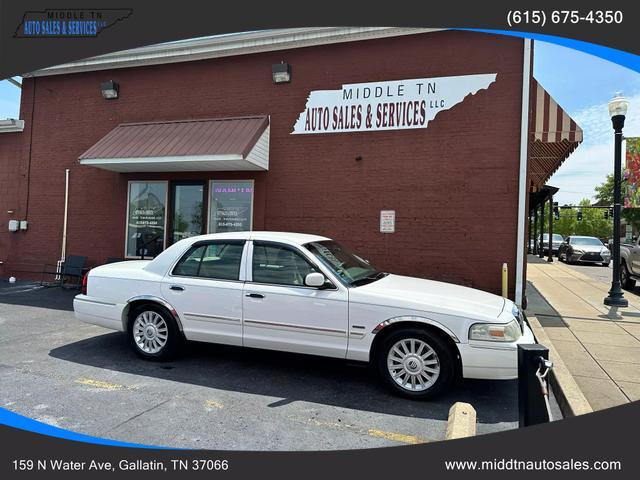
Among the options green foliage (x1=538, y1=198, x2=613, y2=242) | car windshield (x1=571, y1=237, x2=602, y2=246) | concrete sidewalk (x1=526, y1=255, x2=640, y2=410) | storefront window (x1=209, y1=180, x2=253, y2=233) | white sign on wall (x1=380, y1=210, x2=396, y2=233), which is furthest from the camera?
green foliage (x1=538, y1=198, x2=613, y2=242)

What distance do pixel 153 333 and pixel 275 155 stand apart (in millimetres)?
5027

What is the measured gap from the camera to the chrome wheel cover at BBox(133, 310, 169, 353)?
16.7 ft

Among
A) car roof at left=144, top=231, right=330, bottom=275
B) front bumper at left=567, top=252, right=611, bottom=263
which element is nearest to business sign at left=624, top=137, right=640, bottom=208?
car roof at left=144, top=231, right=330, bottom=275

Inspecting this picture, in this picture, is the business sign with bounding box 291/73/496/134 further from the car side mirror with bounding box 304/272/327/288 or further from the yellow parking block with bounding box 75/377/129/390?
the yellow parking block with bounding box 75/377/129/390

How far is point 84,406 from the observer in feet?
12.6

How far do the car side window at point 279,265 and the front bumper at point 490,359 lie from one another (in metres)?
1.72

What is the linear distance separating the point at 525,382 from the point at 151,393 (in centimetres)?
335

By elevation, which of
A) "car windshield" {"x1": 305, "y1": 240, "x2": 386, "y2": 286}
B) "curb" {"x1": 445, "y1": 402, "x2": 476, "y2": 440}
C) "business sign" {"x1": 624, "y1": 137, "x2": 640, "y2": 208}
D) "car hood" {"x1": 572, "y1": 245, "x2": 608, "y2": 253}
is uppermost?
"business sign" {"x1": 624, "y1": 137, "x2": 640, "y2": 208}

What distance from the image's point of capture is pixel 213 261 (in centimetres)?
504

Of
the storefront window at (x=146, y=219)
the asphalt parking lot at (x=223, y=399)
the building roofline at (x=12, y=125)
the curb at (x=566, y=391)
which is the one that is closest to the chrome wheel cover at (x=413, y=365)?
the asphalt parking lot at (x=223, y=399)

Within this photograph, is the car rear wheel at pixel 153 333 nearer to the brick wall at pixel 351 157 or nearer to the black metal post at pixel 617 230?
the brick wall at pixel 351 157

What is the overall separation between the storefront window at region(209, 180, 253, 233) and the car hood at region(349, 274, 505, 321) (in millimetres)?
5167

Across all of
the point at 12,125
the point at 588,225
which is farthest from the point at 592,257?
the point at 588,225

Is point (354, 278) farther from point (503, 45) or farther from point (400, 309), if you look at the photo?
point (503, 45)
